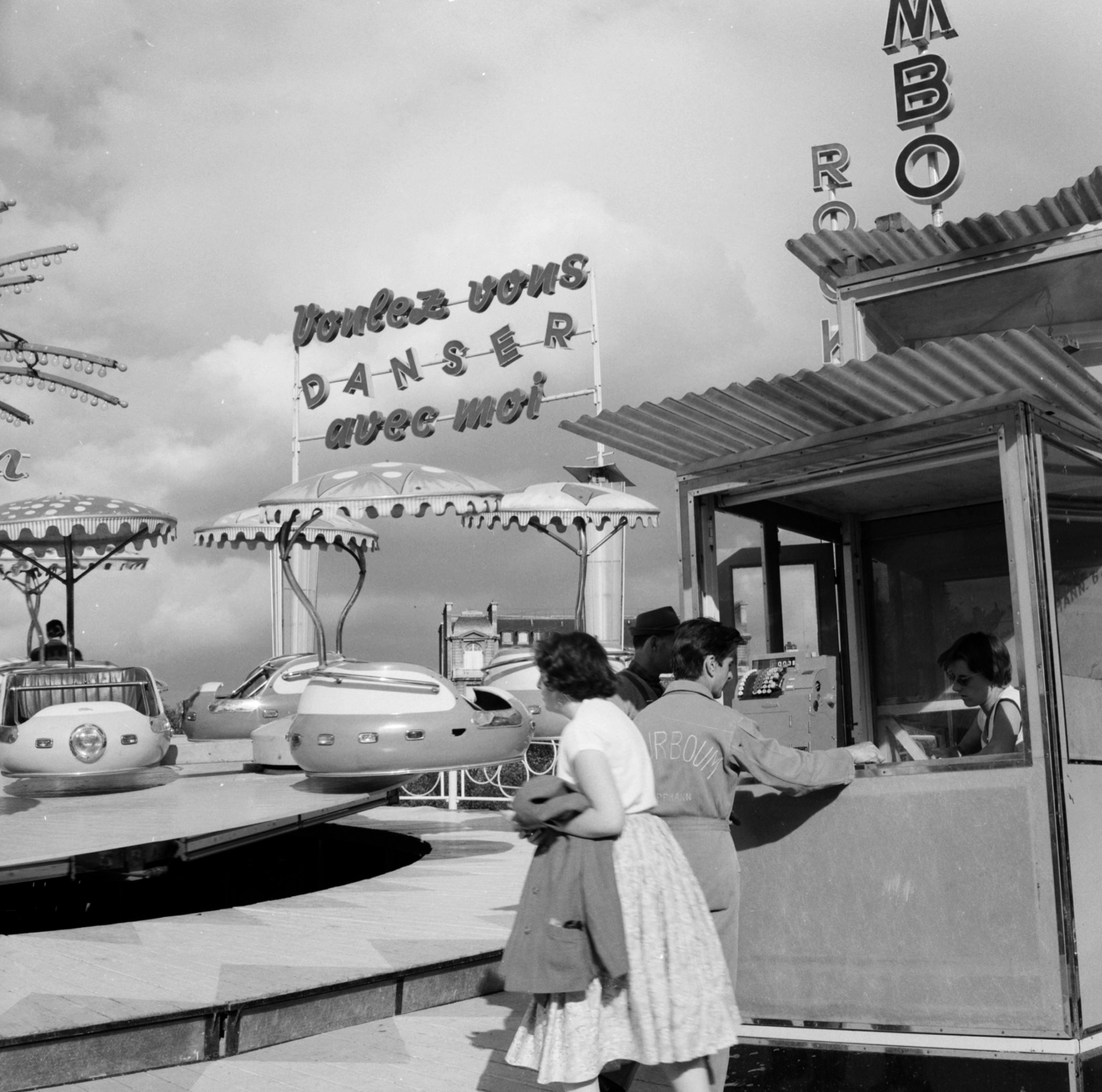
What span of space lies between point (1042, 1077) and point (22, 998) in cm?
413

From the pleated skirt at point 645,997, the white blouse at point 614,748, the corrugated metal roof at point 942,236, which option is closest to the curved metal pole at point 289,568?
the corrugated metal roof at point 942,236

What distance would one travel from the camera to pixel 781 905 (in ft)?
15.3

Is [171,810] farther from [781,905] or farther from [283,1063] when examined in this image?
[781,905]

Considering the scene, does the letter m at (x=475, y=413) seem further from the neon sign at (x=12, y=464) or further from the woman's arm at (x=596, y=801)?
the woman's arm at (x=596, y=801)

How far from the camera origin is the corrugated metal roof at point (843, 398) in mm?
4305

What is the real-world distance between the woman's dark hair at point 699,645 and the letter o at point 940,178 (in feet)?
27.1

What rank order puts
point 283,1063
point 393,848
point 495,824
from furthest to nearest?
point 495,824
point 393,848
point 283,1063

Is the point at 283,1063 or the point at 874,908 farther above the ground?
the point at 874,908

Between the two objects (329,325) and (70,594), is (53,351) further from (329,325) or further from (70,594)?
(329,325)

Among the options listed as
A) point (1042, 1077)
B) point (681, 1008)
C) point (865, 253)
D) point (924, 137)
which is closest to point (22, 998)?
point (681, 1008)

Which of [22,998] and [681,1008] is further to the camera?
[22,998]

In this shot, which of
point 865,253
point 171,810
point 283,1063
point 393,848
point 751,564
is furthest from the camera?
point 393,848

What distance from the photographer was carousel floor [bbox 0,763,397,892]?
7.16 meters

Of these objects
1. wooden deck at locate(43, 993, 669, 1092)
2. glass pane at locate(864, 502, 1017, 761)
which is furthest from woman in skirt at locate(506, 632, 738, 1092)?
glass pane at locate(864, 502, 1017, 761)
